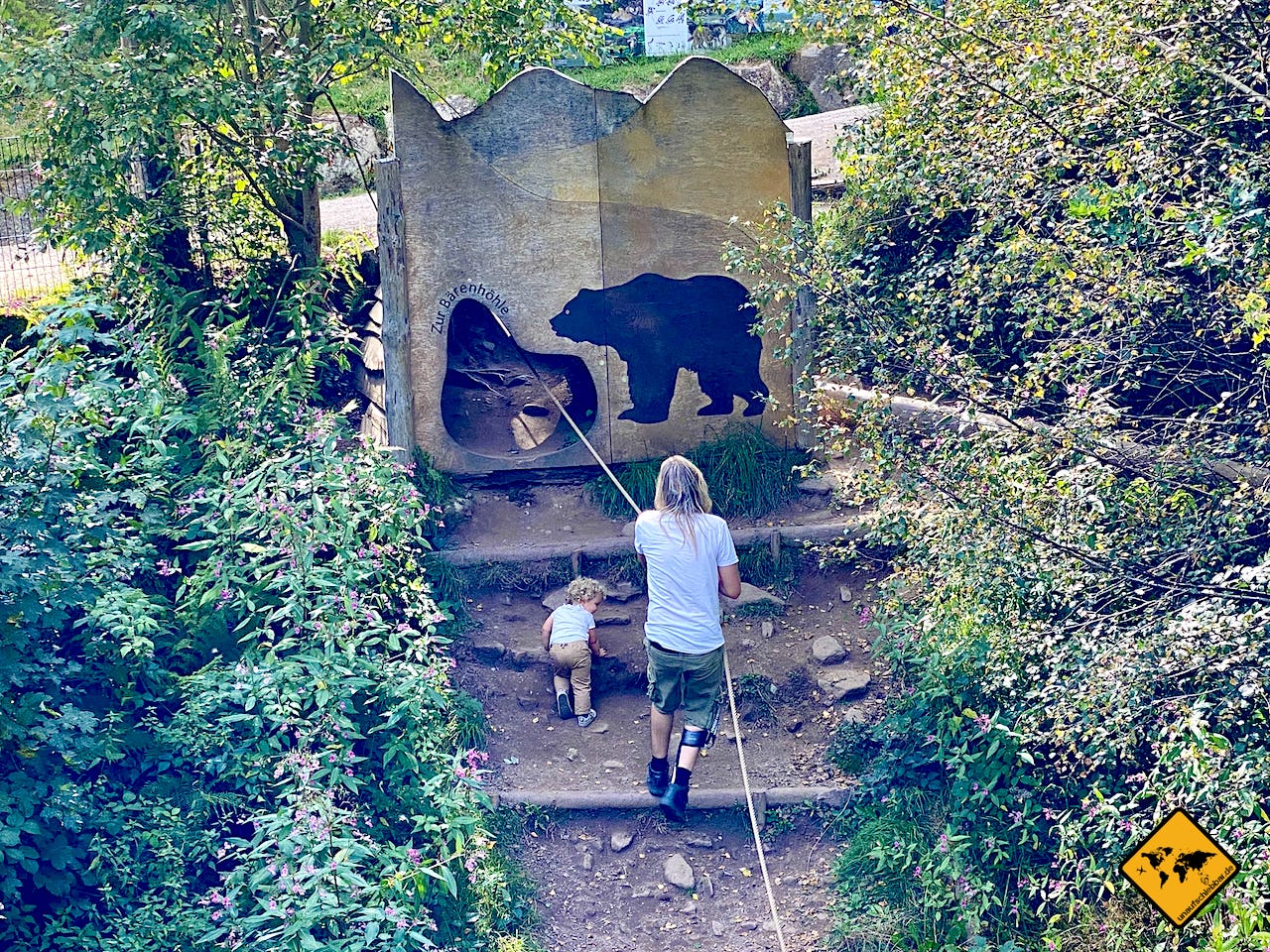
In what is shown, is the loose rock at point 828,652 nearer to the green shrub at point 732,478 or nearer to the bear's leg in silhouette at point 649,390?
the green shrub at point 732,478

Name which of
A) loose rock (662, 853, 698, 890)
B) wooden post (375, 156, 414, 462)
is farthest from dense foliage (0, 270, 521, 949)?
wooden post (375, 156, 414, 462)

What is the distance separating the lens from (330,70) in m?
8.55

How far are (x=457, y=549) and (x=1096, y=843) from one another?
4042 mm

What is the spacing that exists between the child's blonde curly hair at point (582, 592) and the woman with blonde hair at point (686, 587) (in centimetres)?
90

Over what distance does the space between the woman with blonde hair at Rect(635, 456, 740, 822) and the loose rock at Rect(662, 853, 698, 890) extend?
2.00 feet

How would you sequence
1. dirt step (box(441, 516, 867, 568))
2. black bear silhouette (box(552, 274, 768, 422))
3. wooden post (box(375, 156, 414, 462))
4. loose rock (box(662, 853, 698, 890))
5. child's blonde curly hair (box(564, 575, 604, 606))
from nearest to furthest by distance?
loose rock (box(662, 853, 698, 890))
child's blonde curly hair (box(564, 575, 604, 606))
dirt step (box(441, 516, 867, 568))
wooden post (box(375, 156, 414, 462))
black bear silhouette (box(552, 274, 768, 422))

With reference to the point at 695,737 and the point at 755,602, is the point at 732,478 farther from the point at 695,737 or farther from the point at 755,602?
the point at 695,737

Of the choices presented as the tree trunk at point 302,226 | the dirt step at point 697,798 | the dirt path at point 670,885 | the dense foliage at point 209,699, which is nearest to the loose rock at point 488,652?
the dense foliage at point 209,699

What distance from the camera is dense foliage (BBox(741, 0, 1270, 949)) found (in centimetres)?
478

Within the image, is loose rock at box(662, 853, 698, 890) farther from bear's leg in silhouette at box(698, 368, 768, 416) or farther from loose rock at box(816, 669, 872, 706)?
bear's leg in silhouette at box(698, 368, 768, 416)

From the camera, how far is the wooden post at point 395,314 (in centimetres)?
780

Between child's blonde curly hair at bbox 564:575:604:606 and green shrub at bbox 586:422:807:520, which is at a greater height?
green shrub at bbox 586:422:807:520

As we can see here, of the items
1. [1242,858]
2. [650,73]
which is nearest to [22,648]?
[1242,858]

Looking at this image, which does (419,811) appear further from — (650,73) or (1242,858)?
(650,73)
